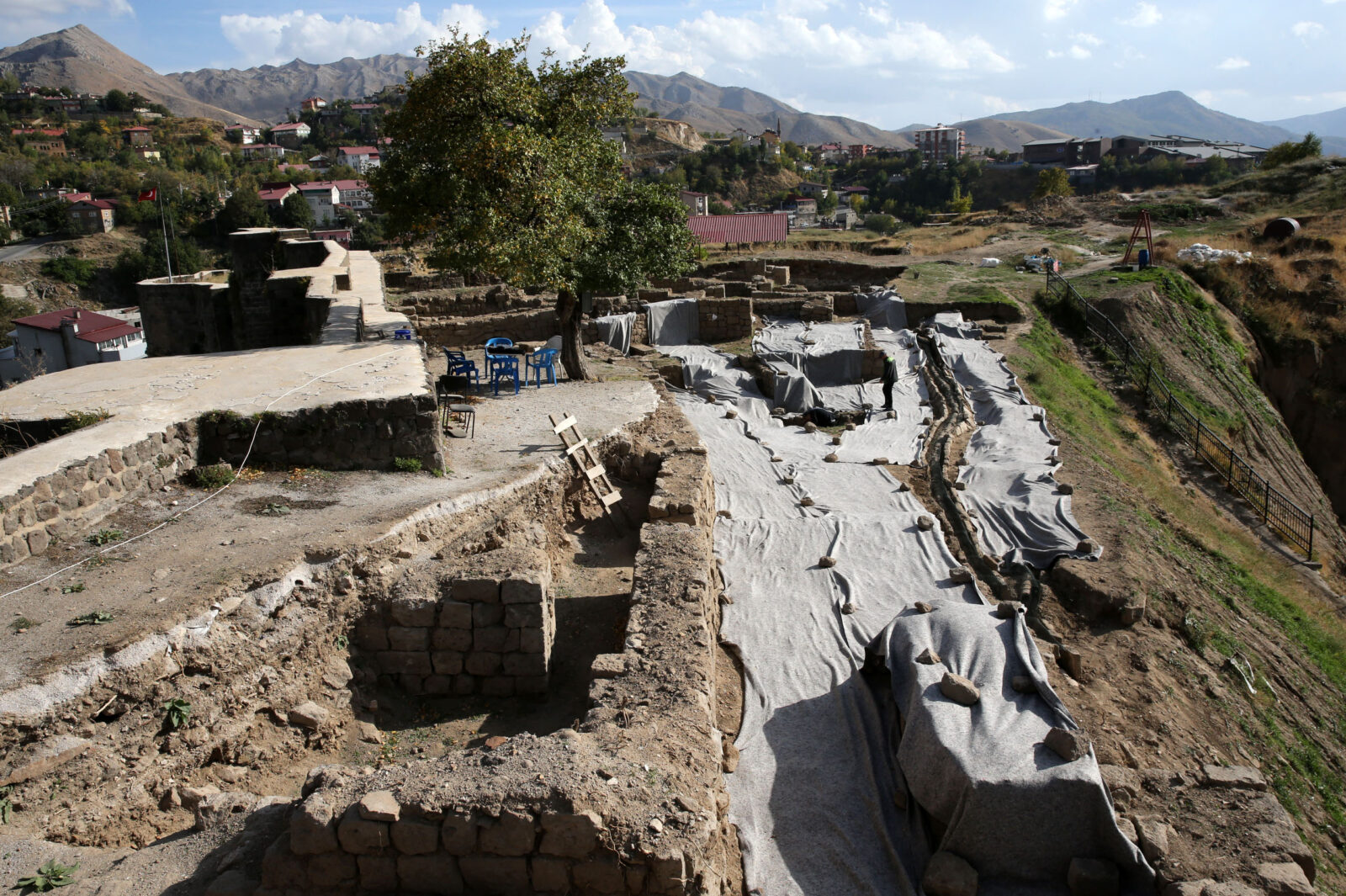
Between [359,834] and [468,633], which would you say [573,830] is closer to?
[359,834]

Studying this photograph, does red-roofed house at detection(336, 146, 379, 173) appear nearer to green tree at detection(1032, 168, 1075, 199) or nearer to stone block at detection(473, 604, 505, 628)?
green tree at detection(1032, 168, 1075, 199)

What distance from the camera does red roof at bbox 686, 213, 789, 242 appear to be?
116 feet

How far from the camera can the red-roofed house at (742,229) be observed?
35.5m

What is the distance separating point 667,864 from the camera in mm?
4418

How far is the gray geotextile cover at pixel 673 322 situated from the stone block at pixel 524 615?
14.0 meters

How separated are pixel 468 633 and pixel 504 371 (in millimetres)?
7389

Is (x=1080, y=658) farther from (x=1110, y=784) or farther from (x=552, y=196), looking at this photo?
(x=552, y=196)

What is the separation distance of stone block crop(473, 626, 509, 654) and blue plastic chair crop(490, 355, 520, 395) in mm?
7235

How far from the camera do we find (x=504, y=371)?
538 inches

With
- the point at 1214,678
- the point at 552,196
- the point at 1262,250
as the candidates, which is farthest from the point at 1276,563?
the point at 1262,250

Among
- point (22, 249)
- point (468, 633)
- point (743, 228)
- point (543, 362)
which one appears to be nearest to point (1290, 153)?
point (743, 228)

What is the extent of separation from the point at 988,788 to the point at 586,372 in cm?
1071

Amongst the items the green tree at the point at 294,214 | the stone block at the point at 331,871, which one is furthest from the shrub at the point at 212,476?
the green tree at the point at 294,214

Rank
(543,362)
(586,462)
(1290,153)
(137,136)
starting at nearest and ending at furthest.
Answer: (586,462)
(543,362)
(1290,153)
(137,136)
